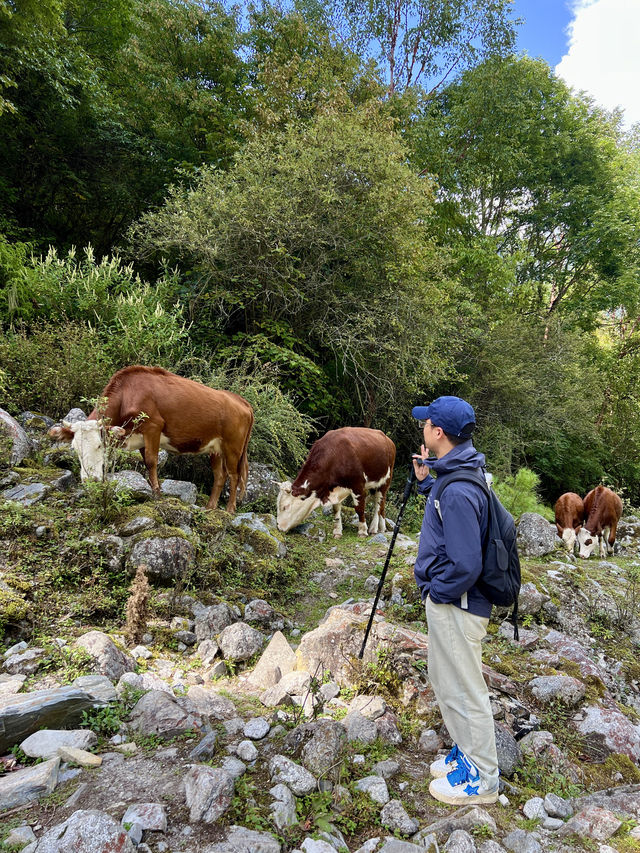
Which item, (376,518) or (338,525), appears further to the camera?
(376,518)

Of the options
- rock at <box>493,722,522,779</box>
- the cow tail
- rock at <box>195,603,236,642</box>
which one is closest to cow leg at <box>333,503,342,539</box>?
the cow tail

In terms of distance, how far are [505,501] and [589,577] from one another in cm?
436

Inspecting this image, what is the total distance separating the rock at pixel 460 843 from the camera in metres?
2.34

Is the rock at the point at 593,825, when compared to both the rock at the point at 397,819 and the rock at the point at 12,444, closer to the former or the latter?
the rock at the point at 397,819

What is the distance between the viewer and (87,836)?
2.05 meters

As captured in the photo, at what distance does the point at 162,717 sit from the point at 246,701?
0.70 meters

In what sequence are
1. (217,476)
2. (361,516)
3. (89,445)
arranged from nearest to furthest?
(89,445) → (217,476) → (361,516)

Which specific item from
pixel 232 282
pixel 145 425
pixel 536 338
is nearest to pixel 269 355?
pixel 232 282

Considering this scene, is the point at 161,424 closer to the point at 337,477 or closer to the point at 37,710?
the point at 337,477

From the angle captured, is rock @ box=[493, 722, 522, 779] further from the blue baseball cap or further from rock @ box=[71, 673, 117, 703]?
rock @ box=[71, 673, 117, 703]

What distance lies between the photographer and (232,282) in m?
12.3

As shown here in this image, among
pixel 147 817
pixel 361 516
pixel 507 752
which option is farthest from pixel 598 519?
pixel 147 817

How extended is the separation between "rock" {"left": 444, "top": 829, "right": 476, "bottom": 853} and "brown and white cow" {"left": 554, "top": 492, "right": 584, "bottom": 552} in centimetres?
1071

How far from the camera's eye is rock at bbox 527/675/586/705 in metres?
3.94
